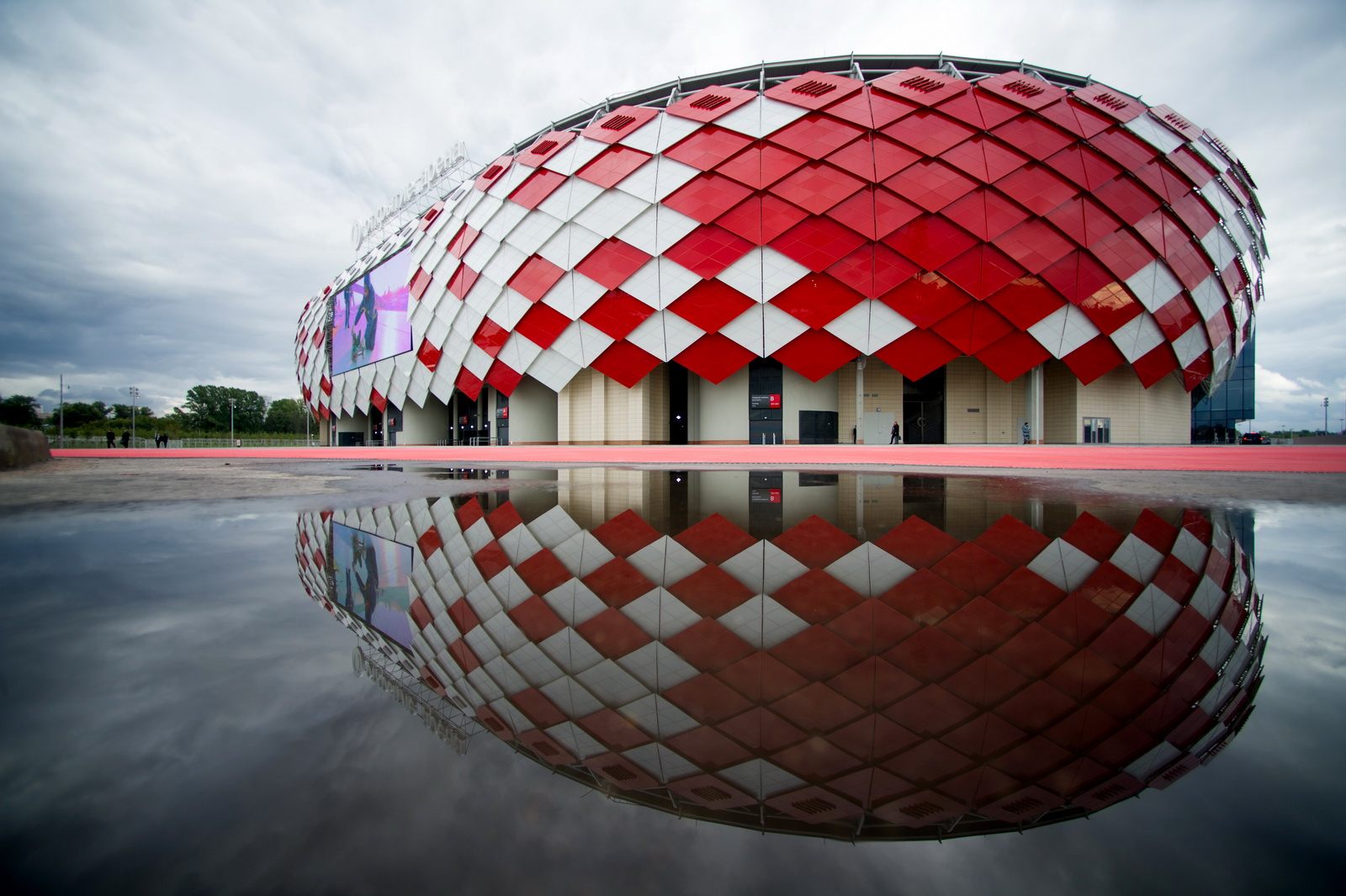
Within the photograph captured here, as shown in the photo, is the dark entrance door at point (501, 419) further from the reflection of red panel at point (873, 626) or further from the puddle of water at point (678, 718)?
the reflection of red panel at point (873, 626)

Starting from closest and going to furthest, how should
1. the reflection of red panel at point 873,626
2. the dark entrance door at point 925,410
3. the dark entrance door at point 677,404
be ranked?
the reflection of red panel at point 873,626, the dark entrance door at point 925,410, the dark entrance door at point 677,404

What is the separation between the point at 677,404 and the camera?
1203 inches

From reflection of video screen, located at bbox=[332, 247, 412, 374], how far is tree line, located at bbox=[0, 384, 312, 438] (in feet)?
176

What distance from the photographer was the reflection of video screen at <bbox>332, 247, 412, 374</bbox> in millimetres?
36562

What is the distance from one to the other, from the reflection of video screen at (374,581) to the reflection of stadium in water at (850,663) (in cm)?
8

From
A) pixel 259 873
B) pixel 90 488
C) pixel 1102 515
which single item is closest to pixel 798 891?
pixel 259 873

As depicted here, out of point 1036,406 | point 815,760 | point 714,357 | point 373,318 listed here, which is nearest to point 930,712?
point 815,760

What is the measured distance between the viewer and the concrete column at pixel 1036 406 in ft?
84.7

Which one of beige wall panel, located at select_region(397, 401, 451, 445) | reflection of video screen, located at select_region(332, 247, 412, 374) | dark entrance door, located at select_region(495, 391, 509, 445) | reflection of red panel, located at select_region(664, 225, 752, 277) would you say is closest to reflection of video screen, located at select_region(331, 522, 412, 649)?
reflection of red panel, located at select_region(664, 225, 752, 277)

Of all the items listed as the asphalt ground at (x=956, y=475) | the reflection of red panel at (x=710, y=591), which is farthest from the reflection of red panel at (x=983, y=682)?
the asphalt ground at (x=956, y=475)

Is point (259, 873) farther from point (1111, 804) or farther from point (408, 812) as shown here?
point (1111, 804)

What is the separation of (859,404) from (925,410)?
3745 millimetres

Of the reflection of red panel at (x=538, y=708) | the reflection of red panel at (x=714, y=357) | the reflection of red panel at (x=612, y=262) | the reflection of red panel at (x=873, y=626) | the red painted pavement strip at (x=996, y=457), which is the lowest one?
the reflection of red panel at (x=538, y=708)

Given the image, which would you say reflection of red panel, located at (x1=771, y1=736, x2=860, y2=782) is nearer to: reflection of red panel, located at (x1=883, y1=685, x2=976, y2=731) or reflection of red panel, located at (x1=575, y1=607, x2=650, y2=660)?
reflection of red panel, located at (x1=883, y1=685, x2=976, y2=731)
